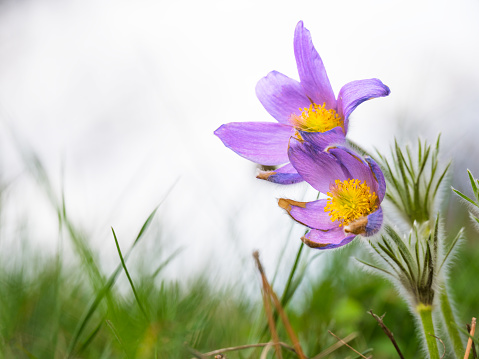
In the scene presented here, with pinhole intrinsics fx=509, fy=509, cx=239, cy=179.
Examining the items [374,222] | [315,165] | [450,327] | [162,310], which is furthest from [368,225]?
[162,310]

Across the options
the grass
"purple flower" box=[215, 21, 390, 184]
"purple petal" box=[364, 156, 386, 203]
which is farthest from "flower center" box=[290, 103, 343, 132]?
the grass

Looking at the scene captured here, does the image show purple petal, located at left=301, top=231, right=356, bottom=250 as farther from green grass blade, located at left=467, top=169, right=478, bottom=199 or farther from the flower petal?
green grass blade, located at left=467, top=169, right=478, bottom=199

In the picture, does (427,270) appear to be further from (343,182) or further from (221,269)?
(221,269)

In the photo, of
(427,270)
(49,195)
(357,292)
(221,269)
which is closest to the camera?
(427,270)

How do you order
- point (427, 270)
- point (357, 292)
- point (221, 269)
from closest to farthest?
point (427, 270)
point (221, 269)
point (357, 292)

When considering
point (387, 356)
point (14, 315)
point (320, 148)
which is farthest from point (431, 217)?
point (14, 315)

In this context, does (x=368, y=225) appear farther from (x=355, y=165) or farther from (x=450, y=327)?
(x=450, y=327)

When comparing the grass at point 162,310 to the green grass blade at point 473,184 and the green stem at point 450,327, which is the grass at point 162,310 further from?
the green grass blade at point 473,184

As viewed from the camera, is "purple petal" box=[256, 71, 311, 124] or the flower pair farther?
"purple petal" box=[256, 71, 311, 124]
